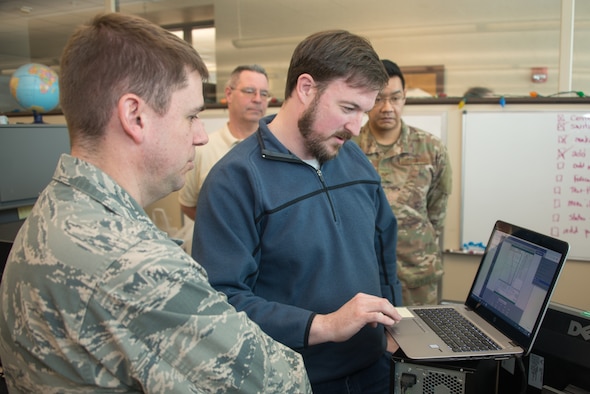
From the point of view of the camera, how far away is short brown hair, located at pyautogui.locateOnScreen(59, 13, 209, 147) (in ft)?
2.14

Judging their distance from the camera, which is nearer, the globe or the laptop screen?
the laptop screen

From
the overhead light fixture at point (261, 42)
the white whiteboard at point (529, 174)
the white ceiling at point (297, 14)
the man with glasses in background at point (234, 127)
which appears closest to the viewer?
the man with glasses in background at point (234, 127)

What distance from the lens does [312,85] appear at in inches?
46.0

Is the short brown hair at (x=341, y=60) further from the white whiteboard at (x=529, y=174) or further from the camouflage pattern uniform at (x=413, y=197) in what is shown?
the white whiteboard at (x=529, y=174)

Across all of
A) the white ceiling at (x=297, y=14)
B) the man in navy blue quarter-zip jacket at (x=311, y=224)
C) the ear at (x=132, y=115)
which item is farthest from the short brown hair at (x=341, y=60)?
the white ceiling at (x=297, y=14)

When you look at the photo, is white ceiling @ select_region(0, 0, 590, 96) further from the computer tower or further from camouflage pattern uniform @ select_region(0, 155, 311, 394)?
camouflage pattern uniform @ select_region(0, 155, 311, 394)

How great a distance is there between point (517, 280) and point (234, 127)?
1.77m

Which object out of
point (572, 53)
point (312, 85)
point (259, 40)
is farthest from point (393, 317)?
point (259, 40)

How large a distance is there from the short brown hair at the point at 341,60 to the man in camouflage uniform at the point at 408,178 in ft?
3.34

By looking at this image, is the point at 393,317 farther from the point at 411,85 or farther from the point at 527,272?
the point at 411,85

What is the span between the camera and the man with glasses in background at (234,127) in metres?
2.40

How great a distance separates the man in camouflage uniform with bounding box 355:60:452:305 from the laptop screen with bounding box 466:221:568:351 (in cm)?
98

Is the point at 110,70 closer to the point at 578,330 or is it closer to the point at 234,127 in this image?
the point at 578,330

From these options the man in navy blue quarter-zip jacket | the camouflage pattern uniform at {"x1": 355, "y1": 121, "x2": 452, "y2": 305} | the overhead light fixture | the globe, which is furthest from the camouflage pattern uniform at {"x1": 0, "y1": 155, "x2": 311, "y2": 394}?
the overhead light fixture
